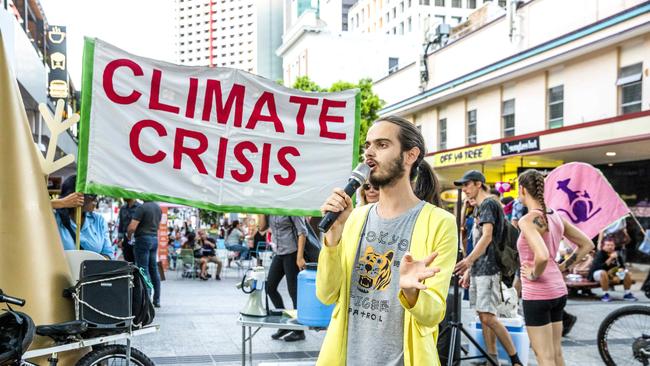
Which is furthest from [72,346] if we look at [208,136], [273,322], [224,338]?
[224,338]

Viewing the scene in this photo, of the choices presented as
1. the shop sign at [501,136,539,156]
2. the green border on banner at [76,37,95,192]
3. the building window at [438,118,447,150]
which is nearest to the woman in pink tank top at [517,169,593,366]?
the green border on banner at [76,37,95,192]

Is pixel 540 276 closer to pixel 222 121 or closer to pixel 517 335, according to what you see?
pixel 517 335

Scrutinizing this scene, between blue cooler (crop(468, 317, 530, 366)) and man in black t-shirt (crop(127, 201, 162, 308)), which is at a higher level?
man in black t-shirt (crop(127, 201, 162, 308))

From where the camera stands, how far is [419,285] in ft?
6.90

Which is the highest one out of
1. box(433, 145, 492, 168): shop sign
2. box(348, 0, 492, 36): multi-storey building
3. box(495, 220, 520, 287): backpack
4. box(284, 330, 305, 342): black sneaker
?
box(348, 0, 492, 36): multi-storey building

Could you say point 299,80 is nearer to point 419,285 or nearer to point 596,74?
point 596,74

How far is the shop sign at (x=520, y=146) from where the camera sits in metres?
20.4

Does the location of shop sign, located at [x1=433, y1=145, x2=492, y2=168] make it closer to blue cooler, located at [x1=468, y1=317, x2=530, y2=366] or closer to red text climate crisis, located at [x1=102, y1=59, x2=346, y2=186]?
blue cooler, located at [x1=468, y1=317, x2=530, y2=366]

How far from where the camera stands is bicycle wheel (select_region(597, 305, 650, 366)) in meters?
5.97

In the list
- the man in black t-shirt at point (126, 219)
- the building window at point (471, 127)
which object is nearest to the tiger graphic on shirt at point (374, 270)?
the man in black t-shirt at point (126, 219)

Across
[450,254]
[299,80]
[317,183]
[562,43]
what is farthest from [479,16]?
[450,254]

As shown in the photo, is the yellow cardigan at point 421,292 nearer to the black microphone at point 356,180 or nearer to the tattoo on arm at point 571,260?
the black microphone at point 356,180

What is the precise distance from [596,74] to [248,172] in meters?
16.9

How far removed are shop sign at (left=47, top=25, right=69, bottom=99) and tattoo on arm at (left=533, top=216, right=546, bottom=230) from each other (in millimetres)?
25981
